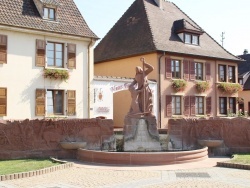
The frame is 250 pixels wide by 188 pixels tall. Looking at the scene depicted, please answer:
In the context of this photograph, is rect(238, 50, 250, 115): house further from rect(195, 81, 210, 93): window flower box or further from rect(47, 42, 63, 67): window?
rect(47, 42, 63, 67): window

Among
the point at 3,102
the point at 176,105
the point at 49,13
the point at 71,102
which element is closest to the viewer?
the point at 3,102

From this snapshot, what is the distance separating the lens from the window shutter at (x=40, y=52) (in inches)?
891

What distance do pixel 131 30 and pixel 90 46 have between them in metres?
8.09

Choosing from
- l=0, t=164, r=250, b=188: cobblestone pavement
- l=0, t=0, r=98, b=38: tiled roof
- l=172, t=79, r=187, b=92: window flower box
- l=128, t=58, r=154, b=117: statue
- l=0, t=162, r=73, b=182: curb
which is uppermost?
l=0, t=0, r=98, b=38: tiled roof

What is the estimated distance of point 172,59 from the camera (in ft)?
97.2

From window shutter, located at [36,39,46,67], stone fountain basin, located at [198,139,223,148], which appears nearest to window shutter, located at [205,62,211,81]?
window shutter, located at [36,39,46,67]

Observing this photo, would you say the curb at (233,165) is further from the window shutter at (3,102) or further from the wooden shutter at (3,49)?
the wooden shutter at (3,49)

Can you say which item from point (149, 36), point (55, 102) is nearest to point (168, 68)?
point (149, 36)

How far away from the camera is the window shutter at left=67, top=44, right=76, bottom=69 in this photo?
78.5 feet

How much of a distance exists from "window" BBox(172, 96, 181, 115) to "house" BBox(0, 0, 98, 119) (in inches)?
306

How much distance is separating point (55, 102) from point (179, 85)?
10.3 meters

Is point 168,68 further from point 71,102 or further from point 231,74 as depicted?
point 71,102

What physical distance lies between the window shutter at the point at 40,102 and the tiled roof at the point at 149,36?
937cm

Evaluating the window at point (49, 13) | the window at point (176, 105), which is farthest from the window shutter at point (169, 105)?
the window at point (49, 13)
